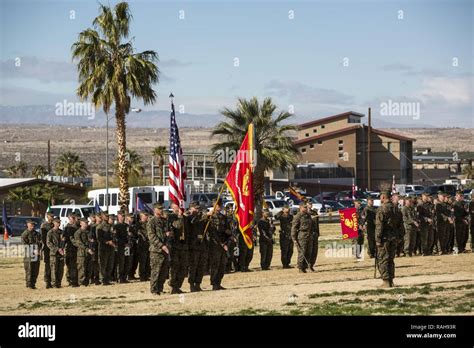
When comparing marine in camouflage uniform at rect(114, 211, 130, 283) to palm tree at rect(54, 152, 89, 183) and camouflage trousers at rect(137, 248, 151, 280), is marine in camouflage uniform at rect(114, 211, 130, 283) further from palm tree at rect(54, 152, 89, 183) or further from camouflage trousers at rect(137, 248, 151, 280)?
palm tree at rect(54, 152, 89, 183)

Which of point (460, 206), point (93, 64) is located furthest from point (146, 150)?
point (460, 206)

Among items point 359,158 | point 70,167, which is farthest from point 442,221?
point 359,158

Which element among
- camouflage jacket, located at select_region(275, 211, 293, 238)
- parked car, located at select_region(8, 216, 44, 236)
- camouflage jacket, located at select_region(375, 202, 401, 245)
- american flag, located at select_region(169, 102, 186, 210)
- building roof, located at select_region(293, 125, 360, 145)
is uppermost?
building roof, located at select_region(293, 125, 360, 145)

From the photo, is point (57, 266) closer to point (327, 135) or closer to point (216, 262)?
point (216, 262)

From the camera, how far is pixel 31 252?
2522 centimetres

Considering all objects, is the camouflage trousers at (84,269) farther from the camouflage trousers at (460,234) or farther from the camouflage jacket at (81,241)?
the camouflage trousers at (460,234)

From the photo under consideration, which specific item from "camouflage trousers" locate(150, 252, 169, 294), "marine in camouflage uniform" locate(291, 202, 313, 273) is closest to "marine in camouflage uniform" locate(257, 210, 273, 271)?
"marine in camouflage uniform" locate(291, 202, 313, 273)

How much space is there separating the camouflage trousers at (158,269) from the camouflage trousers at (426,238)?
11.8 meters

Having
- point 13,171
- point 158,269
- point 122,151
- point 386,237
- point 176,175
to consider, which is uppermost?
point 122,151

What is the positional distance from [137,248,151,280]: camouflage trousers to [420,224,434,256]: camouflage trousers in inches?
347

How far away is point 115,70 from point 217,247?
21.8 meters

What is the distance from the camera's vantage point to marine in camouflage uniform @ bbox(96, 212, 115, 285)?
2523cm
